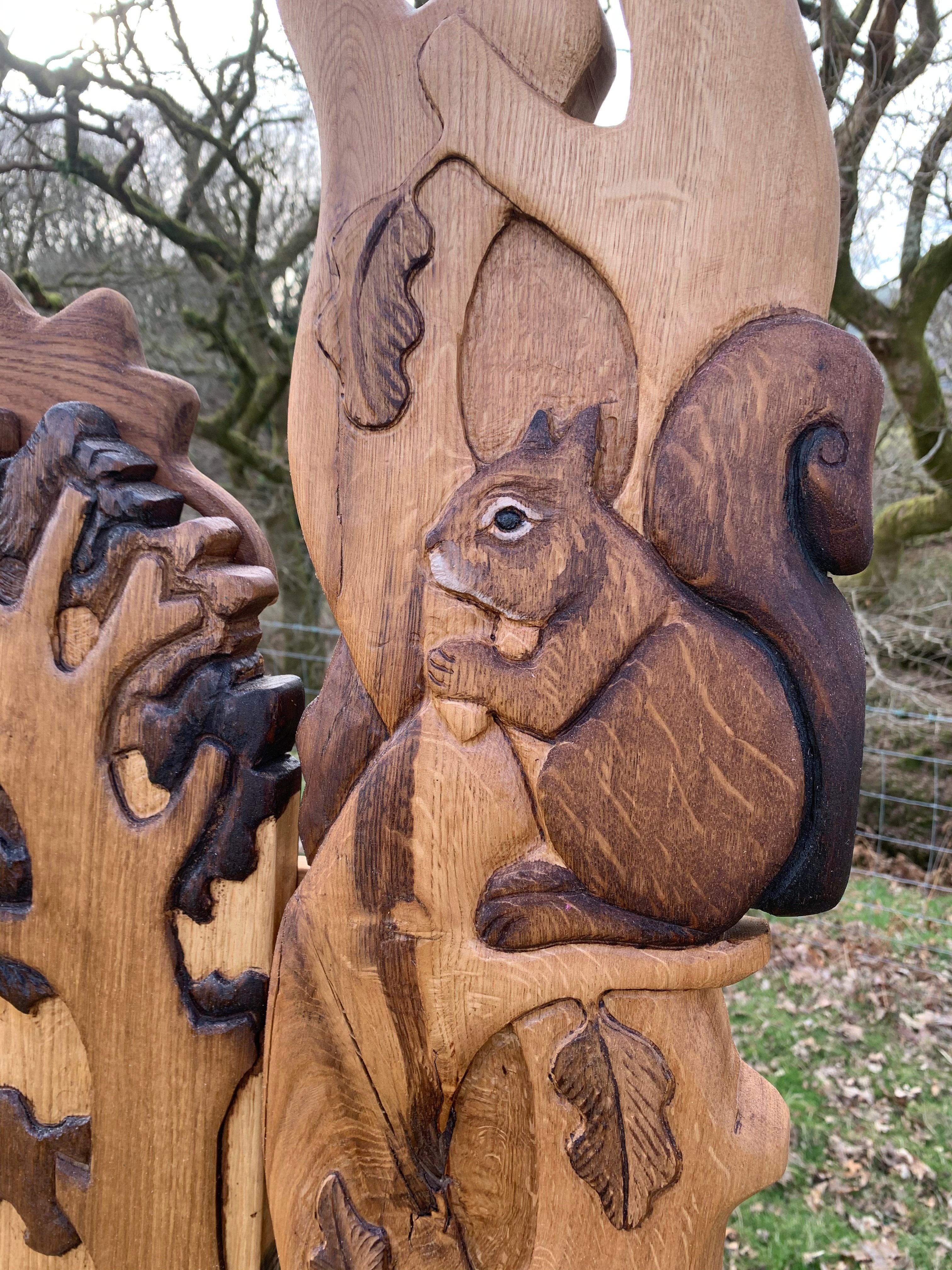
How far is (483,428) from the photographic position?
2.67 feet

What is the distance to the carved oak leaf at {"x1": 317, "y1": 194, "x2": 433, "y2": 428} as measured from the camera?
820 millimetres

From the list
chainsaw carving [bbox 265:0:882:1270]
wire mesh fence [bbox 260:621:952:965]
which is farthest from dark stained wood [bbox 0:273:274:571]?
wire mesh fence [bbox 260:621:952:965]

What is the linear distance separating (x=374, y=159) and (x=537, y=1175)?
3.27 feet

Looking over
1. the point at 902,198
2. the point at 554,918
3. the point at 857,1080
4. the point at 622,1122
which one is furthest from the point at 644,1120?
the point at 902,198

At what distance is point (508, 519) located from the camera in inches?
30.5

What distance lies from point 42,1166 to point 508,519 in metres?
0.88

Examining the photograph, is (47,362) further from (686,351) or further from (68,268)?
(68,268)

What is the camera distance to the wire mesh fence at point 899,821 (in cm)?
370

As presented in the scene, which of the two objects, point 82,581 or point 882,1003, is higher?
point 82,581

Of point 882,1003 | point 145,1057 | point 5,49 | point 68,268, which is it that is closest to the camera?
point 145,1057

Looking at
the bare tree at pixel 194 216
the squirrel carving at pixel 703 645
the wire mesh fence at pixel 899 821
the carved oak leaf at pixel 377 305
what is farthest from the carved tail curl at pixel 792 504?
the bare tree at pixel 194 216

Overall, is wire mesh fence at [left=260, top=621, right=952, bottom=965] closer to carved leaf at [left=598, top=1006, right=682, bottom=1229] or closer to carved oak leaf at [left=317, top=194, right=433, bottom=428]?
carved oak leaf at [left=317, top=194, right=433, bottom=428]

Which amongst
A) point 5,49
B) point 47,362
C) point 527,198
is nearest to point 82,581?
point 47,362

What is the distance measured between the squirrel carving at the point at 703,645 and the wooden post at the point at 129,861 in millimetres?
323
